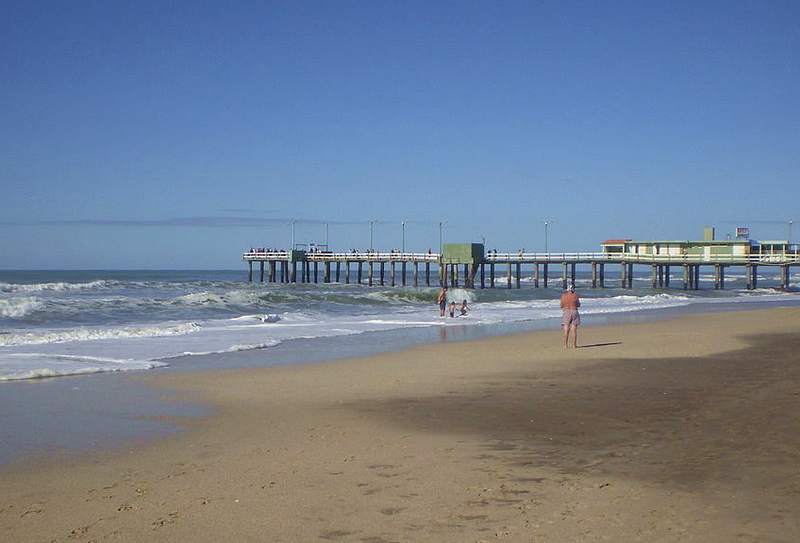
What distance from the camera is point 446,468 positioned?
23.1 feet

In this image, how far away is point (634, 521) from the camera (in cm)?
554

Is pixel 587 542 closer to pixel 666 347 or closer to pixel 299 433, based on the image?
pixel 299 433

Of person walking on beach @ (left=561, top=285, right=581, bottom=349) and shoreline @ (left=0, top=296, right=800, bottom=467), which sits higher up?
person walking on beach @ (left=561, top=285, right=581, bottom=349)

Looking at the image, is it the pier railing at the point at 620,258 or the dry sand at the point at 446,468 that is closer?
the dry sand at the point at 446,468

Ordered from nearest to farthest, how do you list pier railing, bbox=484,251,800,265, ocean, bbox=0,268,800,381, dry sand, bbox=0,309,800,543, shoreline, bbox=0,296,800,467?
dry sand, bbox=0,309,800,543 < shoreline, bbox=0,296,800,467 < ocean, bbox=0,268,800,381 < pier railing, bbox=484,251,800,265

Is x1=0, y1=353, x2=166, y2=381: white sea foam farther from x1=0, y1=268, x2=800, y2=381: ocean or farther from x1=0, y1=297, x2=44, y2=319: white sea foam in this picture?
x1=0, y1=297, x2=44, y2=319: white sea foam

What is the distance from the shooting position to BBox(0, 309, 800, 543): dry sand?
5.50 metres

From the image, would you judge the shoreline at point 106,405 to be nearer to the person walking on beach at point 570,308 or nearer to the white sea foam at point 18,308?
the person walking on beach at point 570,308

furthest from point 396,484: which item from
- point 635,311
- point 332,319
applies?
point 635,311

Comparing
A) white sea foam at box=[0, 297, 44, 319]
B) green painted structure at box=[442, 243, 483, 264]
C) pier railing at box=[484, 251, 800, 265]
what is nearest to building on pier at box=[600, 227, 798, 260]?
pier railing at box=[484, 251, 800, 265]

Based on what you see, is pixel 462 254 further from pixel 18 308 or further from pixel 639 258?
pixel 18 308

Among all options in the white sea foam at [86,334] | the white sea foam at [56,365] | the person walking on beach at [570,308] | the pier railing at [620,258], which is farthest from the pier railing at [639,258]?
the white sea foam at [56,365]

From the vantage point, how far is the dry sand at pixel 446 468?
217 inches

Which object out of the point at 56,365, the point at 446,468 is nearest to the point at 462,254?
the point at 56,365
